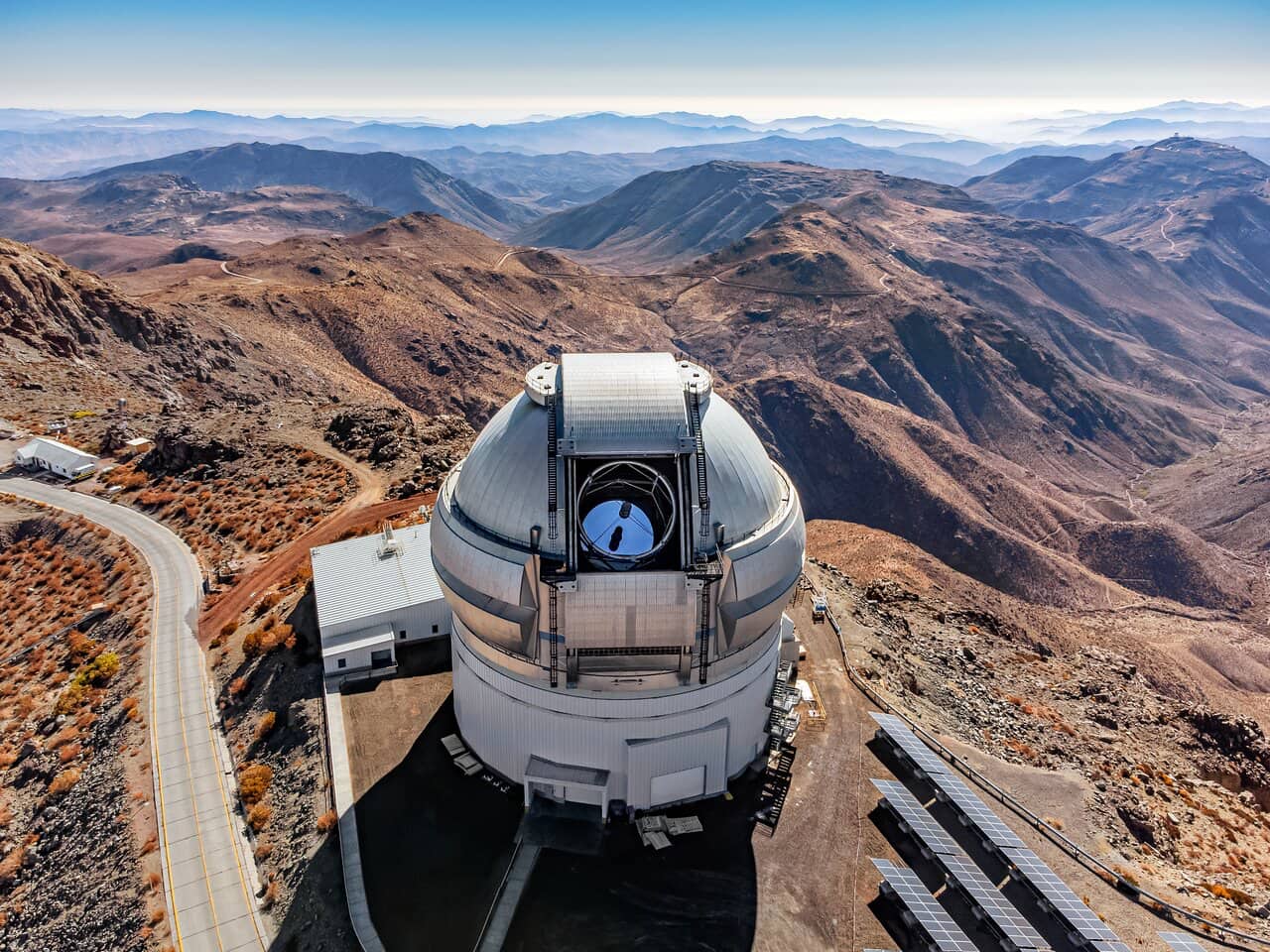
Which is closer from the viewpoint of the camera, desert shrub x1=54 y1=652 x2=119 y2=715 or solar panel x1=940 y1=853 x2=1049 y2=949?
→ solar panel x1=940 y1=853 x2=1049 y2=949

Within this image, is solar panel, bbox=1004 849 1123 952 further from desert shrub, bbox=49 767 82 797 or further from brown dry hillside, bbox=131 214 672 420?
brown dry hillside, bbox=131 214 672 420

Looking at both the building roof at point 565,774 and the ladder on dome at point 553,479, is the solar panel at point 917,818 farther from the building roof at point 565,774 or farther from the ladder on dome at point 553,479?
the ladder on dome at point 553,479

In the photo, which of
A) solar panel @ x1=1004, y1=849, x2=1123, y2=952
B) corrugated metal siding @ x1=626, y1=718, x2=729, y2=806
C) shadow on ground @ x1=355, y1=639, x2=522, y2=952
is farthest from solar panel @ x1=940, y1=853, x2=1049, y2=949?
shadow on ground @ x1=355, y1=639, x2=522, y2=952

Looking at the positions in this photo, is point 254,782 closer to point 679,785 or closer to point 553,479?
point 679,785

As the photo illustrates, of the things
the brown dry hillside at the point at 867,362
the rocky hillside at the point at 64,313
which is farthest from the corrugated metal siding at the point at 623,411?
the brown dry hillside at the point at 867,362

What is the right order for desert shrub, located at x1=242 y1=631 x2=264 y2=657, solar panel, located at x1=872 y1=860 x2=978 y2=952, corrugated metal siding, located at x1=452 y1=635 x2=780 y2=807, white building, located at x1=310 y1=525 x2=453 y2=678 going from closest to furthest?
solar panel, located at x1=872 y1=860 x2=978 y2=952, corrugated metal siding, located at x1=452 y1=635 x2=780 y2=807, white building, located at x1=310 y1=525 x2=453 y2=678, desert shrub, located at x1=242 y1=631 x2=264 y2=657

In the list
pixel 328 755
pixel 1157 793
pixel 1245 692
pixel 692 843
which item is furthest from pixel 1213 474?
pixel 328 755

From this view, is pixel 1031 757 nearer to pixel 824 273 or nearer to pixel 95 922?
pixel 95 922
